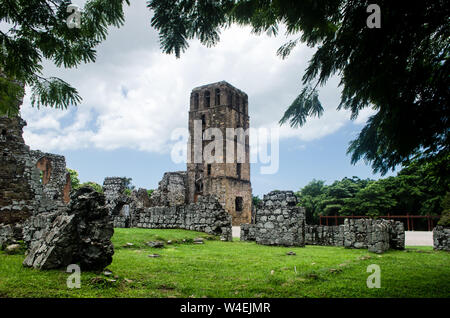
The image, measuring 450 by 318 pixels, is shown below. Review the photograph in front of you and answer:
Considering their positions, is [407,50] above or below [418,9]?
below

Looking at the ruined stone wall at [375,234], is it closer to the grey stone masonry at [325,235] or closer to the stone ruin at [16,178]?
the grey stone masonry at [325,235]

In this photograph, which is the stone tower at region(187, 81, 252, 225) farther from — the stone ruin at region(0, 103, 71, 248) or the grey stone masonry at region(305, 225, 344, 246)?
the stone ruin at region(0, 103, 71, 248)

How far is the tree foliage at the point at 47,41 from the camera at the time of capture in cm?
367

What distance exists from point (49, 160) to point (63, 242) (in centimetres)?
2260

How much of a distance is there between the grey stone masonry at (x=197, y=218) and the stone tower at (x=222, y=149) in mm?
19516

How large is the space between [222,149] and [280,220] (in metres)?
25.8

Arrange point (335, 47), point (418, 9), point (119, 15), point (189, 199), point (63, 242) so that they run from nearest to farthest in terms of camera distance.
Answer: point (418, 9) → point (335, 47) → point (119, 15) → point (63, 242) → point (189, 199)

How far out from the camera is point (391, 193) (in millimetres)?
24516

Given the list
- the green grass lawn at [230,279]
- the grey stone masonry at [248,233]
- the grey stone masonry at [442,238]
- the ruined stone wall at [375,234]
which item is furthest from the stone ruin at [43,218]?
the grey stone masonry at [442,238]

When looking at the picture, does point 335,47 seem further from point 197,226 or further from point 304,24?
point 197,226

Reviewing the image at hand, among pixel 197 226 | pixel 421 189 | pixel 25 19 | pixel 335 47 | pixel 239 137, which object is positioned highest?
pixel 239 137

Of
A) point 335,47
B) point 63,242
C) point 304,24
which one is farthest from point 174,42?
point 63,242

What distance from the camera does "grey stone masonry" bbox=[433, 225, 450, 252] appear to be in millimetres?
9344

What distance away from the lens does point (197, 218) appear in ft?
42.5
